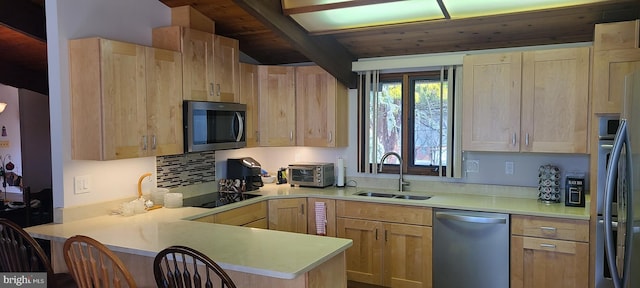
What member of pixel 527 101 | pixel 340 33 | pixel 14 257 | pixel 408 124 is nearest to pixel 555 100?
pixel 527 101

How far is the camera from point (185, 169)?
390 centimetres

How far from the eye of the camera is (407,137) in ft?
13.9

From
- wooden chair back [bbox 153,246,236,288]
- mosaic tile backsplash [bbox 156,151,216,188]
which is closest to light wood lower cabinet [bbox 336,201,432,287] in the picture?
mosaic tile backsplash [bbox 156,151,216,188]

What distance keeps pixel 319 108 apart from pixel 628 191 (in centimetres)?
289

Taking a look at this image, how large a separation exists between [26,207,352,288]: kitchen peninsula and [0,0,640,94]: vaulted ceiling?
145cm

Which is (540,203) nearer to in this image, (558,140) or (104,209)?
(558,140)

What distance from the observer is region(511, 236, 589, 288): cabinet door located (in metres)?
3.08

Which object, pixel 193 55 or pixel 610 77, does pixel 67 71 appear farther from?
pixel 610 77

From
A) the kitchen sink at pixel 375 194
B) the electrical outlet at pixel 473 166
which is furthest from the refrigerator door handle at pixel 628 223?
the kitchen sink at pixel 375 194

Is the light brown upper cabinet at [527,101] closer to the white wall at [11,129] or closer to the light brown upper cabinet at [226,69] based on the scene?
the light brown upper cabinet at [226,69]

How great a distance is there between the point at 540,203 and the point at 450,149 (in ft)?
2.74

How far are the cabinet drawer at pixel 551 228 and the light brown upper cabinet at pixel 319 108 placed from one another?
5.63 ft

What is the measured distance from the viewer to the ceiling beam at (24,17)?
3.34 metres

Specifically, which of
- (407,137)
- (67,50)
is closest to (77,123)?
(67,50)
